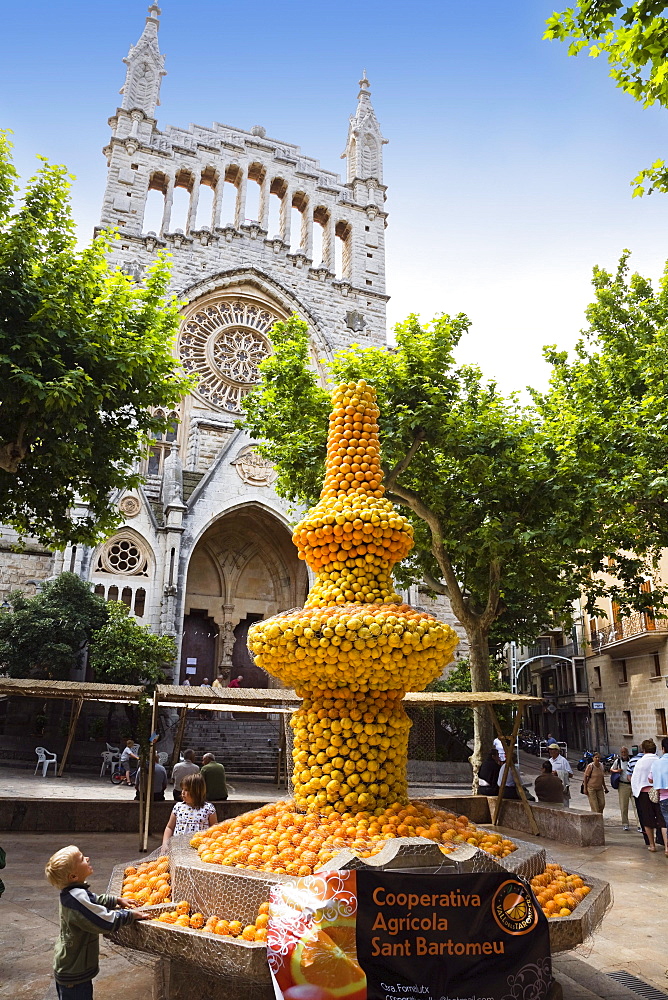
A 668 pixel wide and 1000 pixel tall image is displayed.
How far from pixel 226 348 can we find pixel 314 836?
24.5 m

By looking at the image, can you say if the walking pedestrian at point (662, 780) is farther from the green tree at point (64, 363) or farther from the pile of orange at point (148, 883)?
the green tree at point (64, 363)

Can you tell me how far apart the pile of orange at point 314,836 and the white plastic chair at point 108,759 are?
44.3 ft

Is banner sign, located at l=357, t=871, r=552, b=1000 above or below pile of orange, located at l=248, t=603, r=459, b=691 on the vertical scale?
below

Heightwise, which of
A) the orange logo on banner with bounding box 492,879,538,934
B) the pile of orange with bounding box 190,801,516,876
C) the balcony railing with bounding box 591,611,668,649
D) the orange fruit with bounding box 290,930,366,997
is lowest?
the orange fruit with bounding box 290,930,366,997

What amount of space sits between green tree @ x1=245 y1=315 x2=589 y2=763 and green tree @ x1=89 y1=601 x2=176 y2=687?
6748mm

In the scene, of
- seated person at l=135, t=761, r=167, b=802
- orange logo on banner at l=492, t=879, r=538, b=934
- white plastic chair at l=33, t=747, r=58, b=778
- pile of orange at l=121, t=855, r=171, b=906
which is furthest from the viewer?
white plastic chair at l=33, t=747, r=58, b=778

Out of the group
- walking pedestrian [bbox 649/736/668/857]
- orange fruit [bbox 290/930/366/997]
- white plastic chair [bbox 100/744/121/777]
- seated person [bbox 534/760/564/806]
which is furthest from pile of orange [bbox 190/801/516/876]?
white plastic chair [bbox 100/744/121/777]

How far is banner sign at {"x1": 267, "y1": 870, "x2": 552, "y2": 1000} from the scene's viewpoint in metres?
3.09

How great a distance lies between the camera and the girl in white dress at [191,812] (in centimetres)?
562

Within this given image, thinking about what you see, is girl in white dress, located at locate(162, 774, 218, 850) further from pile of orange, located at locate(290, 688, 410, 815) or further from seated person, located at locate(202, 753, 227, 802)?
seated person, located at locate(202, 753, 227, 802)

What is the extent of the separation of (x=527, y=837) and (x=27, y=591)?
15.6 meters

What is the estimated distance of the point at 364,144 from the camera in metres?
33.1

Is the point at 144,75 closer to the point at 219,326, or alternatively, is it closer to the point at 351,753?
the point at 219,326

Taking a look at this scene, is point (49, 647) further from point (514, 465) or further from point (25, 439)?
point (514, 465)
